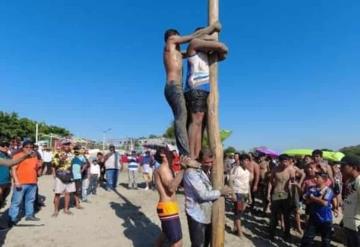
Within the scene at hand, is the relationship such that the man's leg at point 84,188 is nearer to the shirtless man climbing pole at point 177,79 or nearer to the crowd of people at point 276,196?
the crowd of people at point 276,196

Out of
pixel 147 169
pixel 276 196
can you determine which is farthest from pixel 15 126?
pixel 276 196

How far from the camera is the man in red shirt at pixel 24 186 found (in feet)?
30.7

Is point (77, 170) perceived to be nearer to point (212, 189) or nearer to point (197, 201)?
point (212, 189)

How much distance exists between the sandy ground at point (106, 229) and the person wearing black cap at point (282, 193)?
1.31 feet

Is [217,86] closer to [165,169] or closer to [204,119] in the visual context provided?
[204,119]

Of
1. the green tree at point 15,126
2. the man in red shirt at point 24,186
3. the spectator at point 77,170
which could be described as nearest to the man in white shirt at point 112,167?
the spectator at point 77,170

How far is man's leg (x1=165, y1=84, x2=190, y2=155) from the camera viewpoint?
5.91 metres

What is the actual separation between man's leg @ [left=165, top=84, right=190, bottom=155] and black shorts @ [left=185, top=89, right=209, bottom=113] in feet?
0.29

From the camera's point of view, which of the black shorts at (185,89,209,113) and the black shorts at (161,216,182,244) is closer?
the black shorts at (161,216,182,244)

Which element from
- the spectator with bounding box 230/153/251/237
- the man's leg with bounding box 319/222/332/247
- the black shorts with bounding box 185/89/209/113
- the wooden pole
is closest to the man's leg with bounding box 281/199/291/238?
the spectator with bounding box 230/153/251/237

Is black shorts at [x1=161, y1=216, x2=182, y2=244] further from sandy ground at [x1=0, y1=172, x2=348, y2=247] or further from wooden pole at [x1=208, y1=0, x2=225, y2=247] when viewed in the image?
sandy ground at [x1=0, y1=172, x2=348, y2=247]

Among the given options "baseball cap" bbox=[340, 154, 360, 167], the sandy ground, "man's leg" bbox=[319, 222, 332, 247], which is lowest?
the sandy ground

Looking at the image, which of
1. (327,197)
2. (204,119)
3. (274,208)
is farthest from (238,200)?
(204,119)

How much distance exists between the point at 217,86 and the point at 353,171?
224 centimetres
